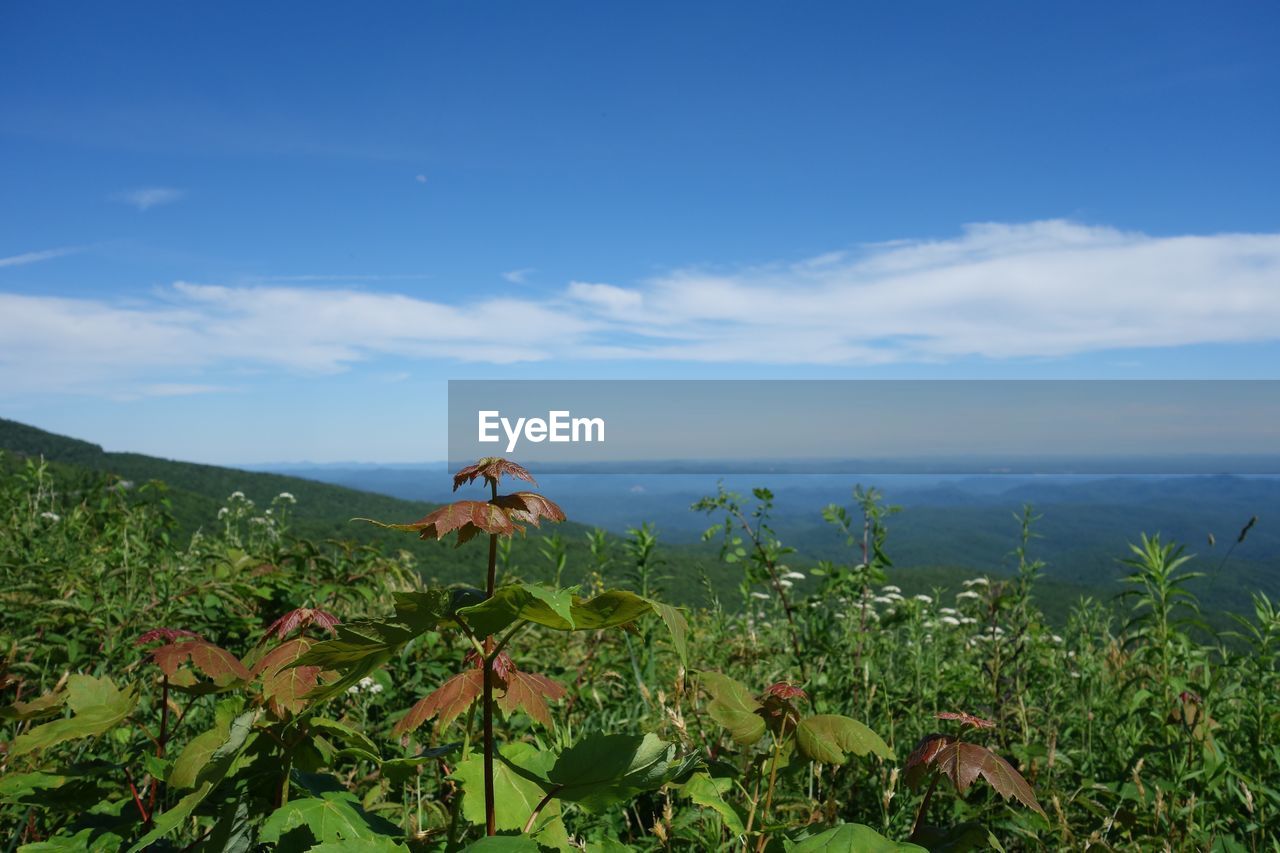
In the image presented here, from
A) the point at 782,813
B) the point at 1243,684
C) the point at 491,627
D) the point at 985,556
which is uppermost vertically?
the point at 491,627

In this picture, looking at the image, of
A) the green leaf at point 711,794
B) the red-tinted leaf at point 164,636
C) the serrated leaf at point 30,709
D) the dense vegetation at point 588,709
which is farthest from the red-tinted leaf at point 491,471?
the serrated leaf at point 30,709

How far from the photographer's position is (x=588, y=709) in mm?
3449

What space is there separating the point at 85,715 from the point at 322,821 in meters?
0.69

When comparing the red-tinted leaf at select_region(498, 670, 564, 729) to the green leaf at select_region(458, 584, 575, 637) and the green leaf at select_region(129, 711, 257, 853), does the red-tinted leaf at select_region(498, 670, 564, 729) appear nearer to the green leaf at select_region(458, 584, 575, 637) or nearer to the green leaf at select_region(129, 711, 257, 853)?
the green leaf at select_region(458, 584, 575, 637)

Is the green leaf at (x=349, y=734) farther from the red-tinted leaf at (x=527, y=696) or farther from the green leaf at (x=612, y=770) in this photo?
the green leaf at (x=612, y=770)

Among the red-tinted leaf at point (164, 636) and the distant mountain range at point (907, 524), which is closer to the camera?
the red-tinted leaf at point (164, 636)

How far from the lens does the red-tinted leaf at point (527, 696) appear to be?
1.49 metres

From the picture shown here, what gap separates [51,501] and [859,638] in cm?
698

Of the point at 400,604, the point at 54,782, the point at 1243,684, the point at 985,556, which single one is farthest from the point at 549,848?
the point at 985,556

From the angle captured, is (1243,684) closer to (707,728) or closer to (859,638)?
(859,638)

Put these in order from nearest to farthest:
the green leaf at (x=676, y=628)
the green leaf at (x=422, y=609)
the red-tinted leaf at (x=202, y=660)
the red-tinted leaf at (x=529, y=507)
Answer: the green leaf at (x=676, y=628) → the green leaf at (x=422, y=609) → the red-tinted leaf at (x=529, y=507) → the red-tinted leaf at (x=202, y=660)

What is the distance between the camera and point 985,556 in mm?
105875

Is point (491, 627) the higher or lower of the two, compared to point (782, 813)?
higher

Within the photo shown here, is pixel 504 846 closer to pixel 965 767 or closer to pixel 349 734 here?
pixel 349 734
